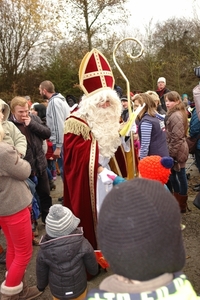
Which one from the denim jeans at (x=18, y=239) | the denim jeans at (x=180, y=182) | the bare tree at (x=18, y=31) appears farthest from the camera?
the bare tree at (x=18, y=31)

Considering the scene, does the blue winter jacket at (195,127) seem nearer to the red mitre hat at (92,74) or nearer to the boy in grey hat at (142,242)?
the red mitre hat at (92,74)

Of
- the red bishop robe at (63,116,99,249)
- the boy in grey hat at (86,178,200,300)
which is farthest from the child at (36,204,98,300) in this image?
the boy in grey hat at (86,178,200,300)

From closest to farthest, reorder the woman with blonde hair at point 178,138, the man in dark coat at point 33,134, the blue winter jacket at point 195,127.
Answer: the man in dark coat at point 33,134 < the woman with blonde hair at point 178,138 < the blue winter jacket at point 195,127

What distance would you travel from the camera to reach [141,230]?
0.94 m

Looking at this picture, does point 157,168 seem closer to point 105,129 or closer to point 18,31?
point 105,129

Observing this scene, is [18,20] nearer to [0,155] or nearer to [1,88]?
[1,88]

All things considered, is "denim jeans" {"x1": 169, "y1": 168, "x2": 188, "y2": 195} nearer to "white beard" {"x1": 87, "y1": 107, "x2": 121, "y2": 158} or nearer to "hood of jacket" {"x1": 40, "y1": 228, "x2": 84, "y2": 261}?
"white beard" {"x1": 87, "y1": 107, "x2": 121, "y2": 158}

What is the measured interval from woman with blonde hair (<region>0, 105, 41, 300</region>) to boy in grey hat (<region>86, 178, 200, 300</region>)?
1.50m

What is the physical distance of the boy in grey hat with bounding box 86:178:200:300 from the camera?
941 millimetres

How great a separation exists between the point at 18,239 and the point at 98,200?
825 mm

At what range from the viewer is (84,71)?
3.04m

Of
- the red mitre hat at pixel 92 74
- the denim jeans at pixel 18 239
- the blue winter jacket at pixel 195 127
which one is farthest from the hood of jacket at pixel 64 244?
the blue winter jacket at pixel 195 127

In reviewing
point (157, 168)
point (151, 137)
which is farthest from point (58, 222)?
point (151, 137)

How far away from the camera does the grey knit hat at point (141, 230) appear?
939 mm
